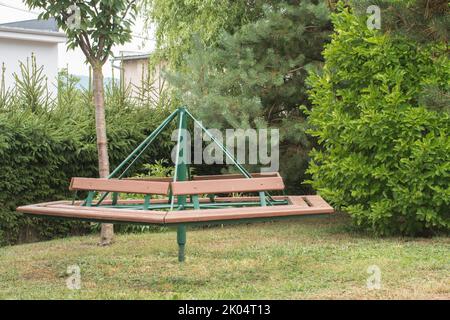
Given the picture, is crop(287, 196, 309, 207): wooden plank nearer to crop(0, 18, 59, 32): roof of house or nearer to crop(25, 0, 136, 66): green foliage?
crop(25, 0, 136, 66): green foliage

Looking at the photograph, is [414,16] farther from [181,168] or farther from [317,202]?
[181,168]

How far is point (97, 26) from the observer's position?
376 inches

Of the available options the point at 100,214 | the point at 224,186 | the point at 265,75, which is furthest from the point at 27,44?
the point at 224,186

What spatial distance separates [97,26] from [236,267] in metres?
3.65

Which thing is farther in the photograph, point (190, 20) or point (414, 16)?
point (190, 20)

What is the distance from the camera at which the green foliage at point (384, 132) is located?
31.3 ft

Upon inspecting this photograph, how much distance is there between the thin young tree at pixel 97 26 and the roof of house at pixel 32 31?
13670mm

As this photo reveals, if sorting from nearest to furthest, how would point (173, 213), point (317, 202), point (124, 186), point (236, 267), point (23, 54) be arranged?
1. point (173, 213)
2. point (124, 186)
3. point (317, 202)
4. point (236, 267)
5. point (23, 54)

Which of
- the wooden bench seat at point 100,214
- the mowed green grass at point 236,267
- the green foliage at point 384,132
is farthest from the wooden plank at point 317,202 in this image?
the green foliage at point 384,132

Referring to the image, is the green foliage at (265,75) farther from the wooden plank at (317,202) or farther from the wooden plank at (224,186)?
the wooden plank at (224,186)

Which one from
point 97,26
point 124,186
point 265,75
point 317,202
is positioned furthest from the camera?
point 265,75

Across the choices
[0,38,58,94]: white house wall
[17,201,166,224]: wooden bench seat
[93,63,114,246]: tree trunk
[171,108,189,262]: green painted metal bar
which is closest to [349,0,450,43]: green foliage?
[171,108,189,262]: green painted metal bar

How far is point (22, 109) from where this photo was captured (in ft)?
40.0
